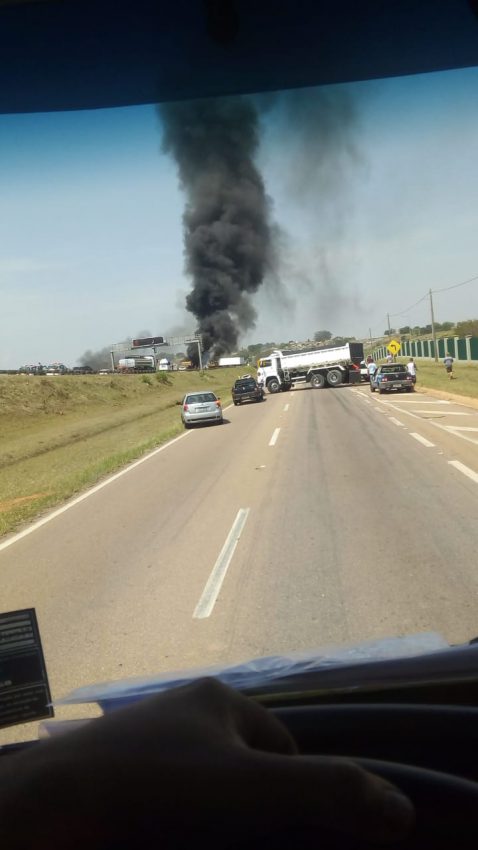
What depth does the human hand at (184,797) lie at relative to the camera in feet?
4.14

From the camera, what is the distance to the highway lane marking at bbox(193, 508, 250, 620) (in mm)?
6324

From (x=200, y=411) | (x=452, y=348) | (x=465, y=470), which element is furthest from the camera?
(x=452, y=348)

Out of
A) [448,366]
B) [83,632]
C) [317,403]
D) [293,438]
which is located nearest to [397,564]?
[83,632]

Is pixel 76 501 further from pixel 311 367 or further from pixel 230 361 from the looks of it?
pixel 230 361

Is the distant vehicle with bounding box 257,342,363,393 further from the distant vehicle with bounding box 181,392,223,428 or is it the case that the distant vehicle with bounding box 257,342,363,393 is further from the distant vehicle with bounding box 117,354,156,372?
the distant vehicle with bounding box 117,354,156,372

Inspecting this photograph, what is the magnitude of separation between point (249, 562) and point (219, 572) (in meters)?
0.44

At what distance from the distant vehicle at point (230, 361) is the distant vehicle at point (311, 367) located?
2052 inches

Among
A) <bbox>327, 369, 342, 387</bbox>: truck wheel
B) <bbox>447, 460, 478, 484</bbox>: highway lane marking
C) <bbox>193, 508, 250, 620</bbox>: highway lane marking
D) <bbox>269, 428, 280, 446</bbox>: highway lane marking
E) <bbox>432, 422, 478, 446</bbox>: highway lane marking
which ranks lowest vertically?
<bbox>447, 460, 478, 484</bbox>: highway lane marking

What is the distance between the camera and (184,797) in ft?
4.19

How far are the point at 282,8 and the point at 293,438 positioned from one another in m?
17.4

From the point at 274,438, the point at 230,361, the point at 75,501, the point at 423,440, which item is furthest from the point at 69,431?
the point at 230,361

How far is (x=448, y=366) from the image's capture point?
4269cm

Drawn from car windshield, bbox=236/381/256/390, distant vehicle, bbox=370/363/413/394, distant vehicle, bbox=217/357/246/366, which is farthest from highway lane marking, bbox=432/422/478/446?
distant vehicle, bbox=217/357/246/366

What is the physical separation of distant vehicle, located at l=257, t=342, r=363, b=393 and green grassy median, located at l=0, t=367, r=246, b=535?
7.16m
